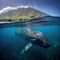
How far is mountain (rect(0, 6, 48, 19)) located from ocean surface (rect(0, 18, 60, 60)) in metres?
0.15

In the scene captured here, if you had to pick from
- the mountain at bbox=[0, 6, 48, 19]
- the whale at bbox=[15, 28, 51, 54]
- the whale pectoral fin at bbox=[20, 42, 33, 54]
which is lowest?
the whale pectoral fin at bbox=[20, 42, 33, 54]

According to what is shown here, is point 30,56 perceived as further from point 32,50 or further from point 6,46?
point 6,46

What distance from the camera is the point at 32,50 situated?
246 centimetres

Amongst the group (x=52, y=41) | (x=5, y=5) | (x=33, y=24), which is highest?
(x=5, y=5)

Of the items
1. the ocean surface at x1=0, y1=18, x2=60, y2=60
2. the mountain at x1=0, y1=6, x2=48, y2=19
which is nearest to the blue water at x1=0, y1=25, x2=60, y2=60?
the ocean surface at x1=0, y1=18, x2=60, y2=60

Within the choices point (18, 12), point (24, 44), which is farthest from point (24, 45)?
point (18, 12)

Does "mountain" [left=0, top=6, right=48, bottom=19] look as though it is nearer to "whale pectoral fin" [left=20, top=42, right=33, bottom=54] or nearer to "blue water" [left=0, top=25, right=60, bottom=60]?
"blue water" [left=0, top=25, right=60, bottom=60]

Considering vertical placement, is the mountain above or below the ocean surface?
above

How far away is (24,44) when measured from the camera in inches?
96.7

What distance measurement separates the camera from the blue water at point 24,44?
96.1 inches

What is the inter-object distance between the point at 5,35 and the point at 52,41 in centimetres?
64

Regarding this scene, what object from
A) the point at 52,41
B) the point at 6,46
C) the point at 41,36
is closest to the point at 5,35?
the point at 6,46

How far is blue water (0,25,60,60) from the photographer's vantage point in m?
2.44

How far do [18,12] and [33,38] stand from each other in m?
0.42
